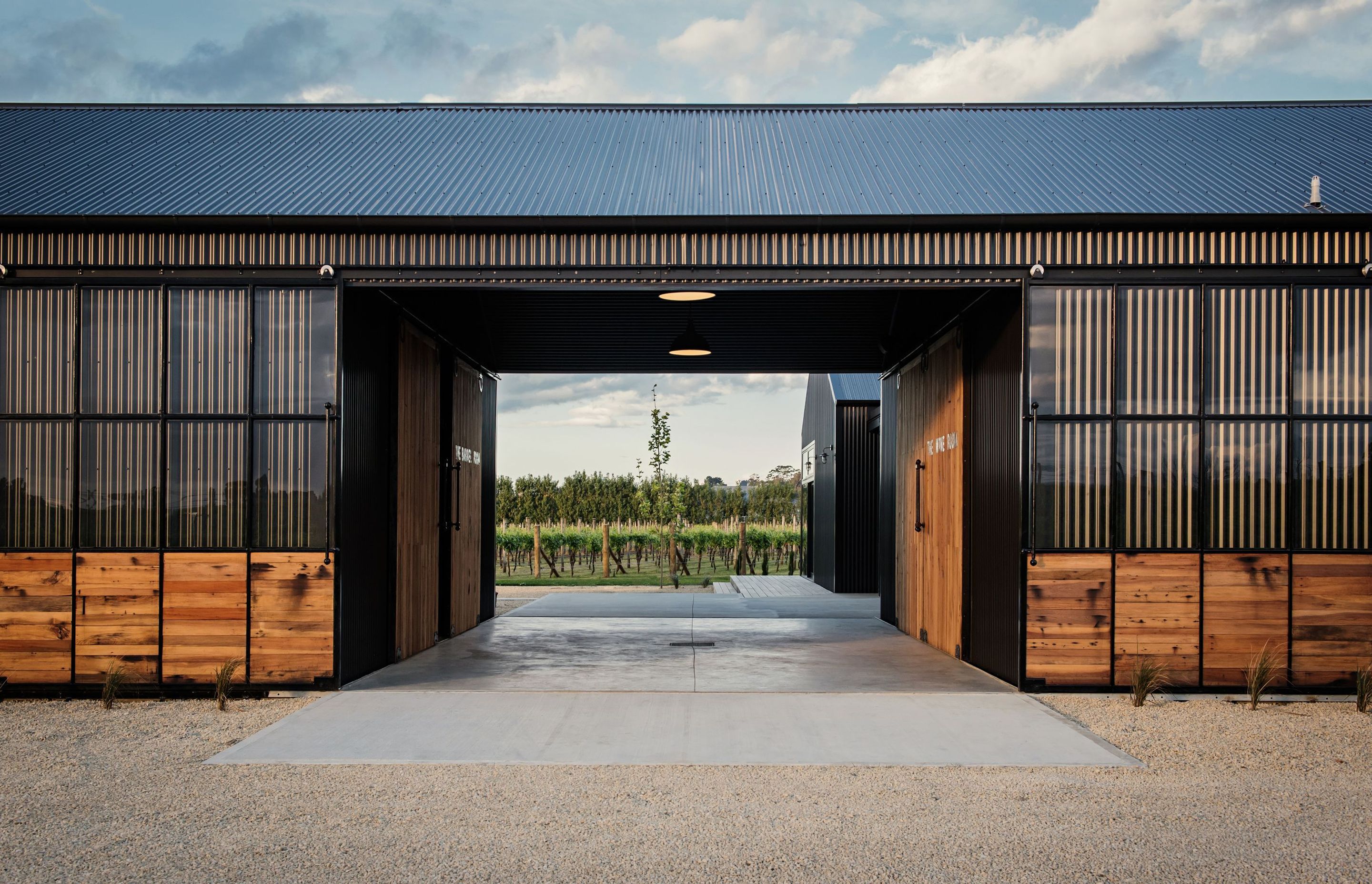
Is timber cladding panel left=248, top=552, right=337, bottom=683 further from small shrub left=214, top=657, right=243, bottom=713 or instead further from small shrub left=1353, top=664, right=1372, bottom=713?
small shrub left=1353, top=664, right=1372, bottom=713

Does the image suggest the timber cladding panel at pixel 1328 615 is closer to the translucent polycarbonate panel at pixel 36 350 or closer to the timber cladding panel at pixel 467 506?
Answer: the timber cladding panel at pixel 467 506

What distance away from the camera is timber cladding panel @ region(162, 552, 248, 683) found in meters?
8.19

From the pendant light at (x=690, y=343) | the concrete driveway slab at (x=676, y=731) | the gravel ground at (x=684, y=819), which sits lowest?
the concrete driveway slab at (x=676, y=731)

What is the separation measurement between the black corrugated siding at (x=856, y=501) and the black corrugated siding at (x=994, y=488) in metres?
8.35

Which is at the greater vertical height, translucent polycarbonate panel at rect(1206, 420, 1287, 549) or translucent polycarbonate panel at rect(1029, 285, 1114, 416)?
translucent polycarbonate panel at rect(1029, 285, 1114, 416)

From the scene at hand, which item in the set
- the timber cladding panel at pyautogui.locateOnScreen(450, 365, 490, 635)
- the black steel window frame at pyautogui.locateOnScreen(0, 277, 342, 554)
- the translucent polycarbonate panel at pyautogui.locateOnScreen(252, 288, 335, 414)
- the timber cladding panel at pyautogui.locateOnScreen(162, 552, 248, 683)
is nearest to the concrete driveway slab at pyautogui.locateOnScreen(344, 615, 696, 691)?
the timber cladding panel at pyautogui.locateOnScreen(450, 365, 490, 635)

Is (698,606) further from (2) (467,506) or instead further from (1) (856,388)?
(1) (856,388)

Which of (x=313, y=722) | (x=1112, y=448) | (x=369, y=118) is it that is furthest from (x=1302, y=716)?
(x=369, y=118)

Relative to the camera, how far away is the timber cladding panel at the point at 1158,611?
8.23 m

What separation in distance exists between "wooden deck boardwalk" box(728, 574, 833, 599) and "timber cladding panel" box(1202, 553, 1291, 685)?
10.3m

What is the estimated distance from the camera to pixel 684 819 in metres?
4.96

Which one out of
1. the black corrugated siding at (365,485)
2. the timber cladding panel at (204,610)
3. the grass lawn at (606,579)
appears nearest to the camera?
the timber cladding panel at (204,610)

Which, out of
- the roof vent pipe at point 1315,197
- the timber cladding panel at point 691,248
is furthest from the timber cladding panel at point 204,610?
the roof vent pipe at point 1315,197

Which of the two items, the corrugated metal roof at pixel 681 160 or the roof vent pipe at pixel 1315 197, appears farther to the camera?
the corrugated metal roof at pixel 681 160
